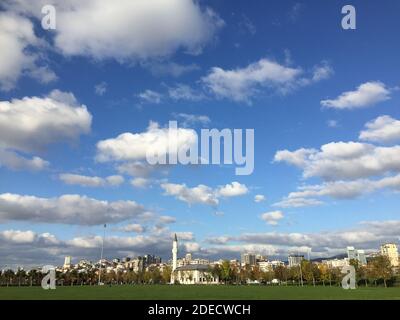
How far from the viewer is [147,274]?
196 meters

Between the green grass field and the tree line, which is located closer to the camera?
the green grass field

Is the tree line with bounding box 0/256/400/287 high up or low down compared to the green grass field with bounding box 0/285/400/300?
up

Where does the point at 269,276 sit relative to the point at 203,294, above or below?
above

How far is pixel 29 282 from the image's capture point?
16850 centimetres

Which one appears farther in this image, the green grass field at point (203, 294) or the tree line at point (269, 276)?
the tree line at point (269, 276)

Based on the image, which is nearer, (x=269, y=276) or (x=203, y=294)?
(x=203, y=294)

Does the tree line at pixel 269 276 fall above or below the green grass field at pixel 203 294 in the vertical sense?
above
